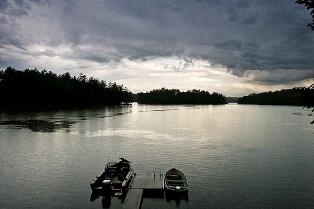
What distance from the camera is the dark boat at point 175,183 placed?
3925 cm

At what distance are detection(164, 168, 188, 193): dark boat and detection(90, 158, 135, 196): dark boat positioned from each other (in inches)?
204

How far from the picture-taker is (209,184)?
46.4m

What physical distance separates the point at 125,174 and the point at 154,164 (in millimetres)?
14662

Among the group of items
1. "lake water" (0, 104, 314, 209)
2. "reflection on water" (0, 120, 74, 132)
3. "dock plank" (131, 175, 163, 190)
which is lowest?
"lake water" (0, 104, 314, 209)

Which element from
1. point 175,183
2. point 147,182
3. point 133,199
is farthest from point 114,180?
point 175,183

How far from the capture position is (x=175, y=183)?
136ft

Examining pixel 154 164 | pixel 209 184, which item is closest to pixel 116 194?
pixel 209 184

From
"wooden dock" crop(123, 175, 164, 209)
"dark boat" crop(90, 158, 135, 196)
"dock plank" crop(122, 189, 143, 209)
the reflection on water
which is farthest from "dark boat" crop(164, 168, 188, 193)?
the reflection on water

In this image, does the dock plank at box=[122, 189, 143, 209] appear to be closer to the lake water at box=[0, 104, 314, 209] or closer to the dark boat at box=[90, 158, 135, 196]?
the dark boat at box=[90, 158, 135, 196]

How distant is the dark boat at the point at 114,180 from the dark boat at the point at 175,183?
5.19 m

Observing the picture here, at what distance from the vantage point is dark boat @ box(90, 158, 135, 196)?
36.7 metres

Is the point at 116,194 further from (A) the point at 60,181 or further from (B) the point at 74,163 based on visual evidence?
(B) the point at 74,163

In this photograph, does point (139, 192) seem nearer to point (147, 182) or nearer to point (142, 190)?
point (142, 190)

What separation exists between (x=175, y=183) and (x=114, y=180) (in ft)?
27.7
